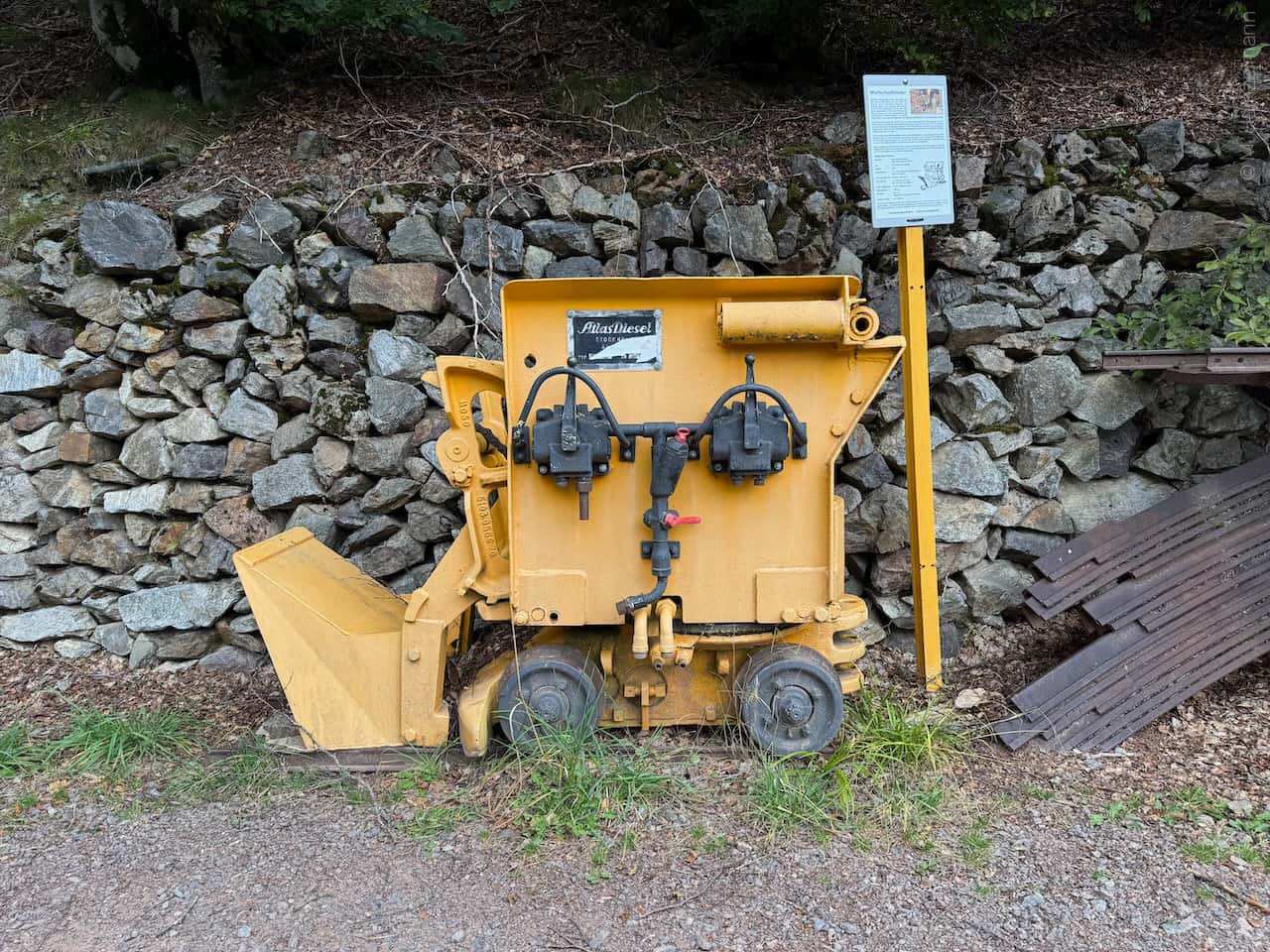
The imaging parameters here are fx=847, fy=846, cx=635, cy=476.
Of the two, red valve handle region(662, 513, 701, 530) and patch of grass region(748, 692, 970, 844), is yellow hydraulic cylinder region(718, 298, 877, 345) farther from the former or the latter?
patch of grass region(748, 692, 970, 844)

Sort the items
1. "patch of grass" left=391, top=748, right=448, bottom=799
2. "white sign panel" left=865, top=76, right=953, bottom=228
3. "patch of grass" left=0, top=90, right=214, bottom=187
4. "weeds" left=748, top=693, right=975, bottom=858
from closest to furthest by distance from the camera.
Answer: "weeds" left=748, top=693, right=975, bottom=858, "patch of grass" left=391, top=748, right=448, bottom=799, "white sign panel" left=865, top=76, right=953, bottom=228, "patch of grass" left=0, top=90, right=214, bottom=187

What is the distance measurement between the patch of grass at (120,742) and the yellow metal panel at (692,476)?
5.21 ft

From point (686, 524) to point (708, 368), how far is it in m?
0.55

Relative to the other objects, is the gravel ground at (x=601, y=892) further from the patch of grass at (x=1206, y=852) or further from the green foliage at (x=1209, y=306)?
the green foliage at (x=1209, y=306)

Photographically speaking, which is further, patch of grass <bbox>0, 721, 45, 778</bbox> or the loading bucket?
patch of grass <bbox>0, 721, 45, 778</bbox>

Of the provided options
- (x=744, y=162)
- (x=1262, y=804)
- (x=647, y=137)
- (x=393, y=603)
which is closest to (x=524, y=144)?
(x=647, y=137)

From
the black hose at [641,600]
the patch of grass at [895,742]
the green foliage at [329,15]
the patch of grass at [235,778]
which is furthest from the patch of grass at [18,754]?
the green foliage at [329,15]

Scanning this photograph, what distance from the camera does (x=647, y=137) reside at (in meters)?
4.59

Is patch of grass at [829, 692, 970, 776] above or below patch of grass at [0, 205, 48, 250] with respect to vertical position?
below

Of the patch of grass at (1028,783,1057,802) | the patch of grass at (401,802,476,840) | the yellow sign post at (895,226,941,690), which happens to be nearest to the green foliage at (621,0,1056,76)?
the yellow sign post at (895,226,941,690)

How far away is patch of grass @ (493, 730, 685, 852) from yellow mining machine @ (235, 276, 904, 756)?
10 cm

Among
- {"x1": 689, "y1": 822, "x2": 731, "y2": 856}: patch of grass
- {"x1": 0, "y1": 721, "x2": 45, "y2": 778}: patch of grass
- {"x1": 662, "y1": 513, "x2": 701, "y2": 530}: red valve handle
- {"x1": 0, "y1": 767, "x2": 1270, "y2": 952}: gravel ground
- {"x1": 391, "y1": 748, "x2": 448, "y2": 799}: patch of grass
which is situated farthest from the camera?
{"x1": 0, "y1": 721, "x2": 45, "y2": 778}: patch of grass

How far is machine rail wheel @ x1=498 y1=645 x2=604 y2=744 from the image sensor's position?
2.99 m

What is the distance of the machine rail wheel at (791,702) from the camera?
2.95 meters
